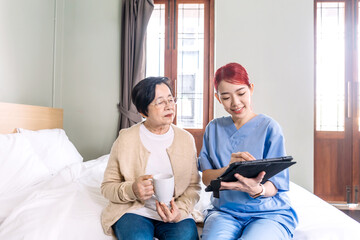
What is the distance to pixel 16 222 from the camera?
915 millimetres

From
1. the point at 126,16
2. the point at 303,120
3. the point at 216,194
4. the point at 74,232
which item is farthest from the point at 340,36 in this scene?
the point at 74,232

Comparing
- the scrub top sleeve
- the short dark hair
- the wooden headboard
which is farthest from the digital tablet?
the wooden headboard

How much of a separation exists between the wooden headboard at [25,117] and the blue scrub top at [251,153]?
1.54 metres

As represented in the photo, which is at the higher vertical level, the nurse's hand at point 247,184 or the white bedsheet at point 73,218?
the nurse's hand at point 247,184

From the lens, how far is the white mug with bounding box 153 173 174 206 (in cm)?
77

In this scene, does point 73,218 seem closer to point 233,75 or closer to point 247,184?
point 247,184

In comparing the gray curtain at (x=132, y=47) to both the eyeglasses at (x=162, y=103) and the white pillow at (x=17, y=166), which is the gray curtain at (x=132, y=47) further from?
the eyeglasses at (x=162, y=103)

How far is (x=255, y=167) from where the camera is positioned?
31.2 inches

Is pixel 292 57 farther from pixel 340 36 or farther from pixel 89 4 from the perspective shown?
pixel 89 4

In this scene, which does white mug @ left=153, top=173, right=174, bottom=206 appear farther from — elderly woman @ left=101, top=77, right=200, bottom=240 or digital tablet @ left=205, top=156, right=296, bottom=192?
→ digital tablet @ left=205, top=156, right=296, bottom=192

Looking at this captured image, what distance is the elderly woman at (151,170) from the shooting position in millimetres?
912

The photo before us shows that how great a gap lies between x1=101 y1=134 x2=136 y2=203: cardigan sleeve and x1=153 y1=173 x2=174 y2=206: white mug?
5.8 inches

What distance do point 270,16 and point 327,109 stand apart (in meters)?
1.30

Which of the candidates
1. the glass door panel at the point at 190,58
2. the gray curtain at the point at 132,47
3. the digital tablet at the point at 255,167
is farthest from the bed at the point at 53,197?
the glass door panel at the point at 190,58
